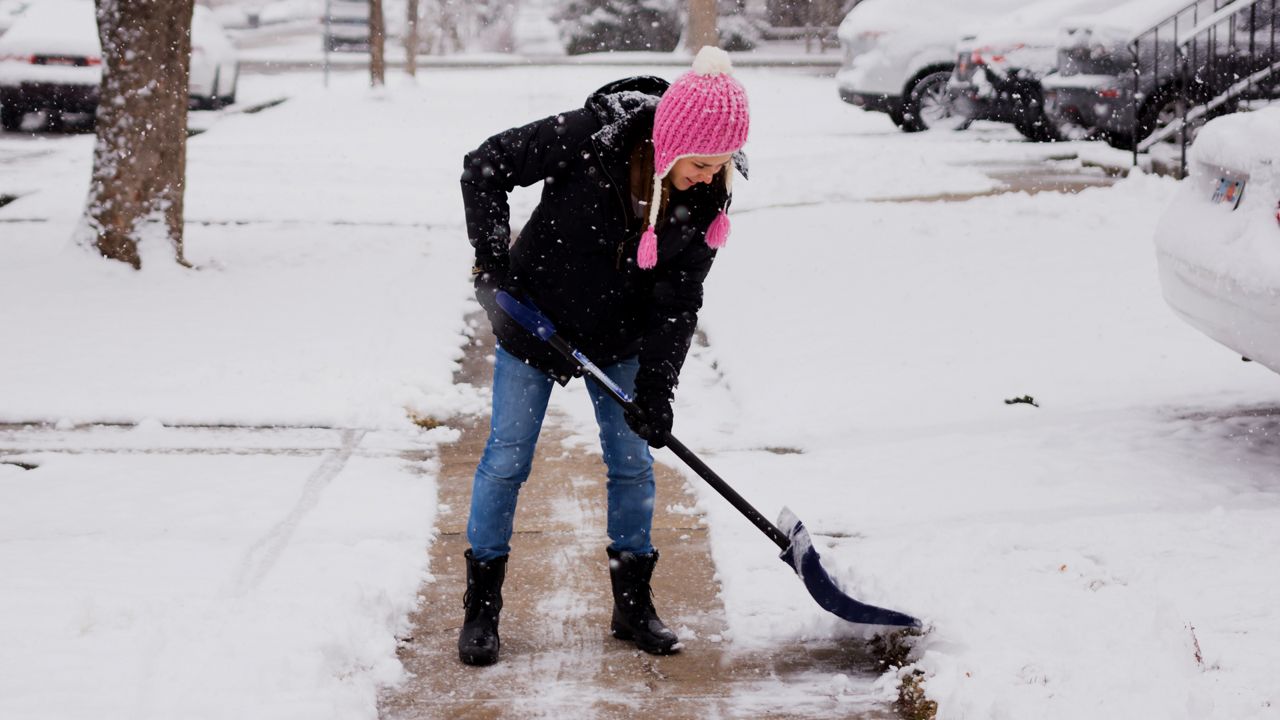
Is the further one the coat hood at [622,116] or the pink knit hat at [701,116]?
the coat hood at [622,116]

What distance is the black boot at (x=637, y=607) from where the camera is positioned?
12.1ft

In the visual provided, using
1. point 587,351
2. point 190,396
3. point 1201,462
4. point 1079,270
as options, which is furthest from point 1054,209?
point 587,351

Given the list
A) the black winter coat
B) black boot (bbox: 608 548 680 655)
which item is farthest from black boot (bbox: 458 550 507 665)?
the black winter coat

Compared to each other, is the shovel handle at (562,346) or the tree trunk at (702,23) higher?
the tree trunk at (702,23)

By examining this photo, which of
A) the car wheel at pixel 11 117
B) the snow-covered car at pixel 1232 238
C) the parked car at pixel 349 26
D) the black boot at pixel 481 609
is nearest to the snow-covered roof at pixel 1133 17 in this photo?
the snow-covered car at pixel 1232 238

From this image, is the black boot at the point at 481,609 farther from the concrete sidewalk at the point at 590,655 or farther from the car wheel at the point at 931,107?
the car wheel at the point at 931,107

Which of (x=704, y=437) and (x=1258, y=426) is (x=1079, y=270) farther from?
(x=704, y=437)

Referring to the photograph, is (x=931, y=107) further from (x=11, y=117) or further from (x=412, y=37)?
(x=412, y=37)

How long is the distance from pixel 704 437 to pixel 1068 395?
162cm

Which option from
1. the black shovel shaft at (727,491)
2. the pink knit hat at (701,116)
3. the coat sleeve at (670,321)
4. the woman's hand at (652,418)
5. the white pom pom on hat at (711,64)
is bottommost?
the black shovel shaft at (727,491)

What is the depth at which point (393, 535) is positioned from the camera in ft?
14.5

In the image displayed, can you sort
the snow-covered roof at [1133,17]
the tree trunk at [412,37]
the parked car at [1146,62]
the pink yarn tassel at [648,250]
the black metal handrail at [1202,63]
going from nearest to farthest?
1. the pink yarn tassel at [648,250]
2. the black metal handrail at [1202,63]
3. the parked car at [1146,62]
4. the snow-covered roof at [1133,17]
5. the tree trunk at [412,37]

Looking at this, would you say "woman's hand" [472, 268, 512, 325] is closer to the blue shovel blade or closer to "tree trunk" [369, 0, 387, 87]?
the blue shovel blade

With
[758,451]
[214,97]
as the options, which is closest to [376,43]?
[214,97]
